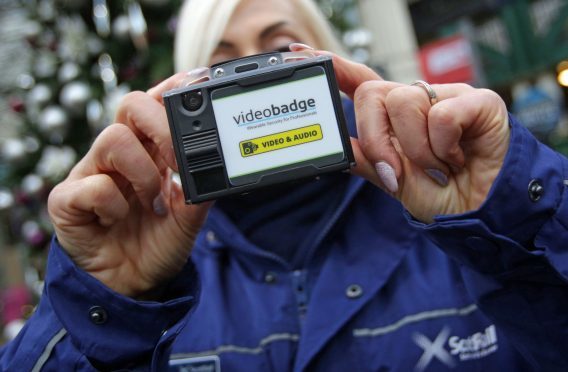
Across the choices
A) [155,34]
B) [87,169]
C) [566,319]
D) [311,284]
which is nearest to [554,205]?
[566,319]

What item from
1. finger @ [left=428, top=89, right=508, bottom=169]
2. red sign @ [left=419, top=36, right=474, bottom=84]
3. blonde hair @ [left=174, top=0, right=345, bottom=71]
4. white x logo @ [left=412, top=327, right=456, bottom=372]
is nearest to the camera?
finger @ [left=428, top=89, right=508, bottom=169]

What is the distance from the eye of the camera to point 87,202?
2.56ft

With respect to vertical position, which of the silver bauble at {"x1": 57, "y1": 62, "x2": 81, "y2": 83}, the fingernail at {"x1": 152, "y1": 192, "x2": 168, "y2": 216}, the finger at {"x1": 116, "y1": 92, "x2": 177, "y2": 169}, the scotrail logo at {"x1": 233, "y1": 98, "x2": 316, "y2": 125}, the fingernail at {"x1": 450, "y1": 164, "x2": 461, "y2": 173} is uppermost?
the silver bauble at {"x1": 57, "y1": 62, "x2": 81, "y2": 83}

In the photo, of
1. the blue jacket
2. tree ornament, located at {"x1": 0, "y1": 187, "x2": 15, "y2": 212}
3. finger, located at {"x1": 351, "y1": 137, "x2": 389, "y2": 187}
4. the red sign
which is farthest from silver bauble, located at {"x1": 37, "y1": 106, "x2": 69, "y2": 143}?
the red sign

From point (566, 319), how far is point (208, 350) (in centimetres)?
58

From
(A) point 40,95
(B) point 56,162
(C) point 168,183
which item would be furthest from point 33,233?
(C) point 168,183

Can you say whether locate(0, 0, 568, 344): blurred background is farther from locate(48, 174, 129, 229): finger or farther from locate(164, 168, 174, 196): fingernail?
locate(48, 174, 129, 229): finger

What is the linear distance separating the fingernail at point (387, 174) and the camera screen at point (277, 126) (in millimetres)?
56

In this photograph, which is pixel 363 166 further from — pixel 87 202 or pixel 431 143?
pixel 87 202

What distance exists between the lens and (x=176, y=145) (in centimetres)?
75

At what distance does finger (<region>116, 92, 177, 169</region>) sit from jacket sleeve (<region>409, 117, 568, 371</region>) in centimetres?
37

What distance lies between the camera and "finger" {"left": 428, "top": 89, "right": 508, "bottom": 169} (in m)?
0.68

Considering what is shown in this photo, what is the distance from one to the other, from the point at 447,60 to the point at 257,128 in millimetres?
4987

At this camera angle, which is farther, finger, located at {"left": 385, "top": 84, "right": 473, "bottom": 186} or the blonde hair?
the blonde hair
